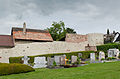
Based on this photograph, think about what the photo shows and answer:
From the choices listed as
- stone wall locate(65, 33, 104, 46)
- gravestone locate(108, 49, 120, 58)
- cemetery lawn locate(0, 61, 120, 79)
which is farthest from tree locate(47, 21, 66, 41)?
cemetery lawn locate(0, 61, 120, 79)

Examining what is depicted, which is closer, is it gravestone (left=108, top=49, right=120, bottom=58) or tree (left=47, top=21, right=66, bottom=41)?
gravestone (left=108, top=49, right=120, bottom=58)

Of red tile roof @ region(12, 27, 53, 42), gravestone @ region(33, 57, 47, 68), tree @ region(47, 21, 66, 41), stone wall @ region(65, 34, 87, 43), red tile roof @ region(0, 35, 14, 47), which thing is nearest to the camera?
gravestone @ region(33, 57, 47, 68)

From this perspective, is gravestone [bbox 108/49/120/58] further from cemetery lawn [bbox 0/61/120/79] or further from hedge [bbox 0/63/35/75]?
hedge [bbox 0/63/35/75]

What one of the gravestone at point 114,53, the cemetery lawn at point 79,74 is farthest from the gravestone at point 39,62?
the gravestone at point 114,53

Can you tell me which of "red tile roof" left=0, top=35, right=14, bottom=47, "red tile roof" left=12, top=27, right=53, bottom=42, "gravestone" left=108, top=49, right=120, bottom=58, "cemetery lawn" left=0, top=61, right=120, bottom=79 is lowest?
"cemetery lawn" left=0, top=61, right=120, bottom=79

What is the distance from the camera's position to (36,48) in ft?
80.3

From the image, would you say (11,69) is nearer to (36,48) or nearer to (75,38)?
(36,48)

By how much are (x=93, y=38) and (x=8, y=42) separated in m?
17.0

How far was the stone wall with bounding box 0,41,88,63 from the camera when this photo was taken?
69.9ft

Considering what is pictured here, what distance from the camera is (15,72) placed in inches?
366

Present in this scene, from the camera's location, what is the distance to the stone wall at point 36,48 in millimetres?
21306

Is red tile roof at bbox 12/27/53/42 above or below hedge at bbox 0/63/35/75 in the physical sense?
above

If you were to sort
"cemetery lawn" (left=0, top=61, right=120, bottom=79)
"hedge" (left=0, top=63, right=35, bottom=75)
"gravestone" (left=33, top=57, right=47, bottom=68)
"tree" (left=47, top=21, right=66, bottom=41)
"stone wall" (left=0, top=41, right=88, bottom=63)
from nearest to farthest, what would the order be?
"cemetery lawn" (left=0, top=61, right=120, bottom=79), "hedge" (left=0, top=63, right=35, bottom=75), "gravestone" (left=33, top=57, right=47, bottom=68), "stone wall" (left=0, top=41, right=88, bottom=63), "tree" (left=47, top=21, right=66, bottom=41)

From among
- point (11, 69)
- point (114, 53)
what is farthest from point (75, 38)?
point (11, 69)
